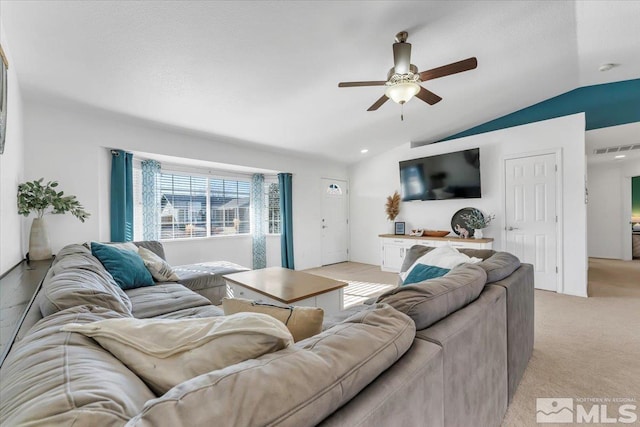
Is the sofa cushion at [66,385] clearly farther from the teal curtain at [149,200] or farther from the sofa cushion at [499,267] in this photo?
the teal curtain at [149,200]

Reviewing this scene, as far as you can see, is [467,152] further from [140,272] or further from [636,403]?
[140,272]

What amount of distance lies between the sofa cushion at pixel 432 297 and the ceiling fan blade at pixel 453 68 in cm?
171

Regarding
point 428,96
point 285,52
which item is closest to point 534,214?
point 428,96

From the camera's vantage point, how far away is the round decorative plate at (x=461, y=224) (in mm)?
4480

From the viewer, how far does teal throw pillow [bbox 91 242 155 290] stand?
7.81 feet

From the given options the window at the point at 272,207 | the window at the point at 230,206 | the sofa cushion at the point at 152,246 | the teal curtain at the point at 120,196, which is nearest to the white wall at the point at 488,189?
the window at the point at 272,207

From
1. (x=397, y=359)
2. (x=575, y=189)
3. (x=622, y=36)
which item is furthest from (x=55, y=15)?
(x=575, y=189)

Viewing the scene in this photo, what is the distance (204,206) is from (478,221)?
182 inches

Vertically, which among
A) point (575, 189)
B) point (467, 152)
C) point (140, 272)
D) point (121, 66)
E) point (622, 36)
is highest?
point (622, 36)

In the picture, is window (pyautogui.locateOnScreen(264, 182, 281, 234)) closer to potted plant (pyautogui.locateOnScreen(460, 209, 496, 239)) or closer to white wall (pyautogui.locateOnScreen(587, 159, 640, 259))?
potted plant (pyautogui.locateOnScreen(460, 209, 496, 239))

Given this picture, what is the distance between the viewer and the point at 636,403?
162cm

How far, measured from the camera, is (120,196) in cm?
341

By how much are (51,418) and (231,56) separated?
2609 millimetres

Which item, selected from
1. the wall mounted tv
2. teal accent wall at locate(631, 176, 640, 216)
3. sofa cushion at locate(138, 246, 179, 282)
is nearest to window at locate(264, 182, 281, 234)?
the wall mounted tv
